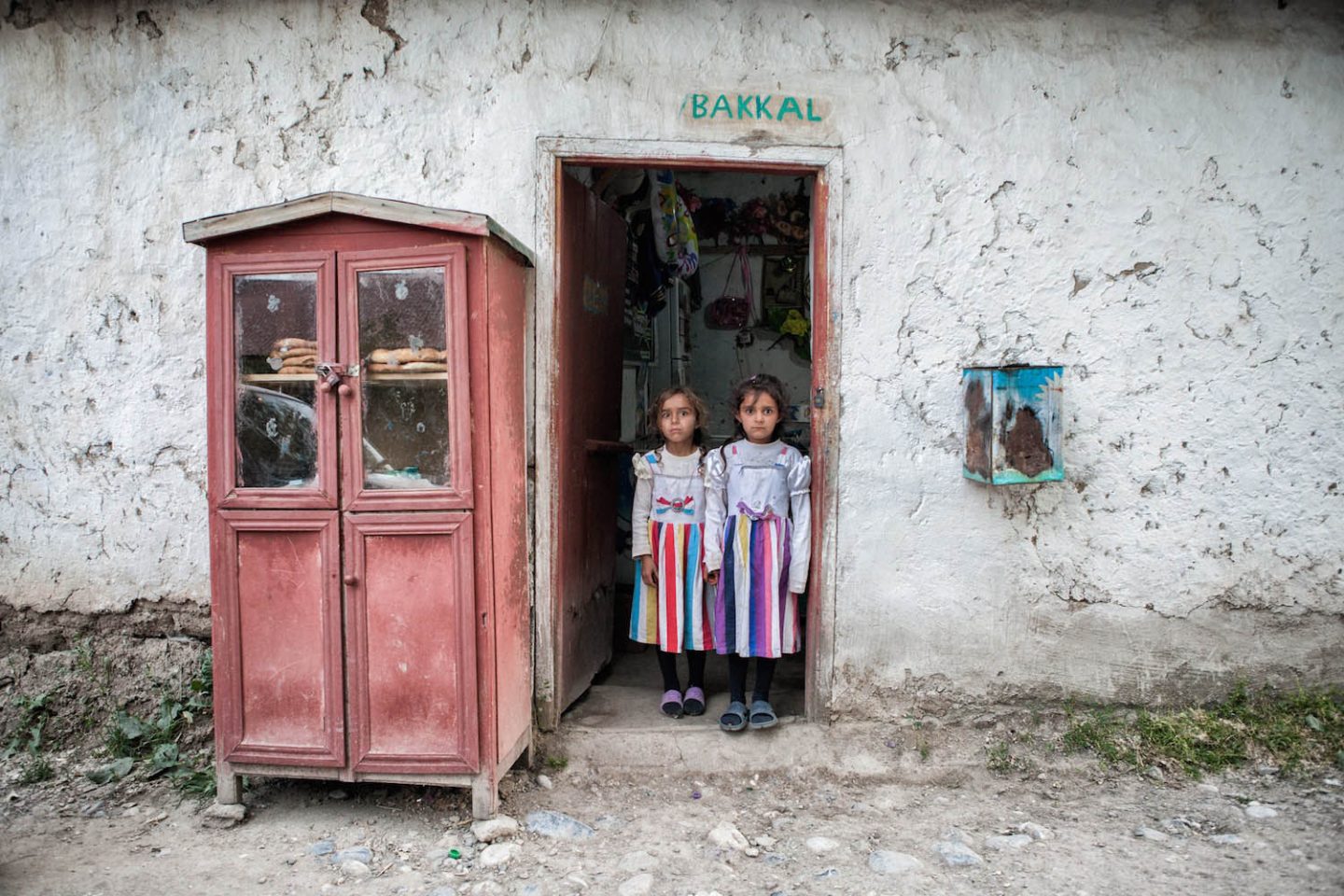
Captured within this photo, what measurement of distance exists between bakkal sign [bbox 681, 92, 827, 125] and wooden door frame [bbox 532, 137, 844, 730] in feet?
0.38

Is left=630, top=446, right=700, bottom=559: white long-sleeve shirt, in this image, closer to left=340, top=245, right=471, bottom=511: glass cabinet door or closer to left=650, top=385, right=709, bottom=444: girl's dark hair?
left=650, top=385, right=709, bottom=444: girl's dark hair

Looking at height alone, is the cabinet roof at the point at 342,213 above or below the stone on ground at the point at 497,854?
above

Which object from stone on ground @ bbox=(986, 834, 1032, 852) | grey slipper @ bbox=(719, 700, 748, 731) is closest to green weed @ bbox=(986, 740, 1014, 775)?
stone on ground @ bbox=(986, 834, 1032, 852)

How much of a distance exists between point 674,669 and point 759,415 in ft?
3.98

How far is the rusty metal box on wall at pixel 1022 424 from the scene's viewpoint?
10.9ft

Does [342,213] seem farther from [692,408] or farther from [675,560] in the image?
[675,560]

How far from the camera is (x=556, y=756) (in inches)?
134

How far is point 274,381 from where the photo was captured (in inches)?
117

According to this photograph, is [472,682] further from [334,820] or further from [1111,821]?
[1111,821]

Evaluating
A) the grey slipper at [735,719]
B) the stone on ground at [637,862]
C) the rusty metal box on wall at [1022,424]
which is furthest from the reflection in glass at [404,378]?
the rusty metal box on wall at [1022,424]

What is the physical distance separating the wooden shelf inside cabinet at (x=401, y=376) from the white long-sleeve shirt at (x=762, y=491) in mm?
1292

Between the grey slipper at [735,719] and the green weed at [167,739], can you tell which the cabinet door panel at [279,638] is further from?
the grey slipper at [735,719]

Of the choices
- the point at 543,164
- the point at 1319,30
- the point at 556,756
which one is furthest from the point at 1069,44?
the point at 556,756

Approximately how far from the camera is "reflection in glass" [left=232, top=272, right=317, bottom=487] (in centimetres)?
294
